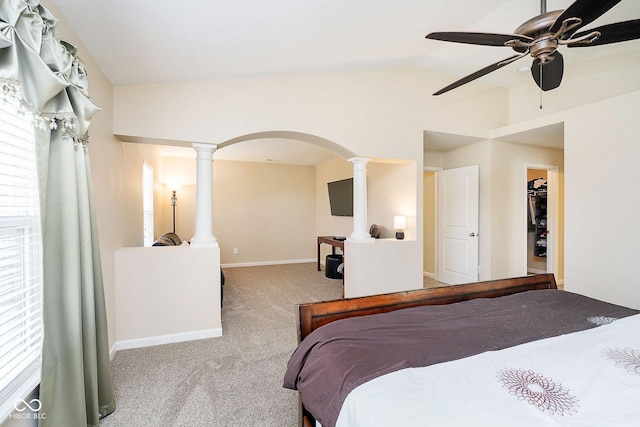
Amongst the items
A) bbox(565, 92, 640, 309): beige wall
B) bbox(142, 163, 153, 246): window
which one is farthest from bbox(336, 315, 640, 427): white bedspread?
bbox(142, 163, 153, 246): window

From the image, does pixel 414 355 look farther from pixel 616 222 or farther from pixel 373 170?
pixel 373 170

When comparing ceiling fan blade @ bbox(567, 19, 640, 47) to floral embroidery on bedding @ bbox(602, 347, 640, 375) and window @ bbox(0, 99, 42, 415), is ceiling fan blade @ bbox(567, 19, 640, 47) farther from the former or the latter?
window @ bbox(0, 99, 42, 415)

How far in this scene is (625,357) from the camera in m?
1.04

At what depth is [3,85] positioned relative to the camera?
40.2 inches

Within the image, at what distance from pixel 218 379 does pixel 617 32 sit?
3.37 m

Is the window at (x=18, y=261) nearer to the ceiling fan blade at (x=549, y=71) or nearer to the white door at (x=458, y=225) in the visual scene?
the ceiling fan blade at (x=549, y=71)

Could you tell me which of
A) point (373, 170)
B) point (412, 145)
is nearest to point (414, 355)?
point (412, 145)

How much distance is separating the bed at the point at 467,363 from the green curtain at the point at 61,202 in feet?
3.51

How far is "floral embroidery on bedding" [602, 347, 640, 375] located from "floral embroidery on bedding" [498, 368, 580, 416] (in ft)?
1.06

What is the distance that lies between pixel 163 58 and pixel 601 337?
317 cm

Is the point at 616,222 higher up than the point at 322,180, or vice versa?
the point at 322,180

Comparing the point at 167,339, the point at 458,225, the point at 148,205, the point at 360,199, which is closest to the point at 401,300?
the point at 360,199

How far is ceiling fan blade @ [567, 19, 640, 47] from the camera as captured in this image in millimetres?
1547

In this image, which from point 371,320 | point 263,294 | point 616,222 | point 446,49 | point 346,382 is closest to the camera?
point 346,382
